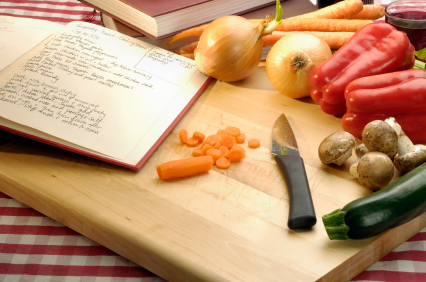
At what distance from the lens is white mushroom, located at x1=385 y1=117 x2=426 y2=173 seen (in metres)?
1.06

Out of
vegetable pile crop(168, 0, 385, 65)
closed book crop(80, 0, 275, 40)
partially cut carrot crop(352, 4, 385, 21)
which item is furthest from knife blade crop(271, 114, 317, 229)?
partially cut carrot crop(352, 4, 385, 21)

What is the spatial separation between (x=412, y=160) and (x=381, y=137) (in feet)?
0.34

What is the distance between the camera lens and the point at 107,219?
1.04 metres

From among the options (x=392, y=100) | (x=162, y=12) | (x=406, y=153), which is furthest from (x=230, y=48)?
(x=406, y=153)

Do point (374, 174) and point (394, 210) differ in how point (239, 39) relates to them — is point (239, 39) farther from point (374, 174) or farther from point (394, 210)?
point (394, 210)

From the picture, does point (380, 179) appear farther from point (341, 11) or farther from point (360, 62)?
point (341, 11)

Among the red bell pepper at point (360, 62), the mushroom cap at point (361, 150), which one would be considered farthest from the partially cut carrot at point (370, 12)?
the mushroom cap at point (361, 150)

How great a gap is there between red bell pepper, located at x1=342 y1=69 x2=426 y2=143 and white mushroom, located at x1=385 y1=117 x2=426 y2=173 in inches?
2.9

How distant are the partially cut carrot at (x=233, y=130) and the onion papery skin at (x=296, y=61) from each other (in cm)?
26

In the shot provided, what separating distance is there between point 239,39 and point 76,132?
625 millimetres

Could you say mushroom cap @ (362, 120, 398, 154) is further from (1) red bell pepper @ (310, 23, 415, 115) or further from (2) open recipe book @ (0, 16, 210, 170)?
(2) open recipe book @ (0, 16, 210, 170)

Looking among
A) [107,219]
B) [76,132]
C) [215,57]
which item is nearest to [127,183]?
[107,219]

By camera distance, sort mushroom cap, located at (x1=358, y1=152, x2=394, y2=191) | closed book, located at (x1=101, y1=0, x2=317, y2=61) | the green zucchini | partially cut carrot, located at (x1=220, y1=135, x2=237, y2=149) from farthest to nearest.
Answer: closed book, located at (x1=101, y1=0, x2=317, y2=61)
partially cut carrot, located at (x1=220, y1=135, x2=237, y2=149)
mushroom cap, located at (x1=358, y1=152, x2=394, y2=191)
the green zucchini

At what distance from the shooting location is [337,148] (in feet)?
3.63
